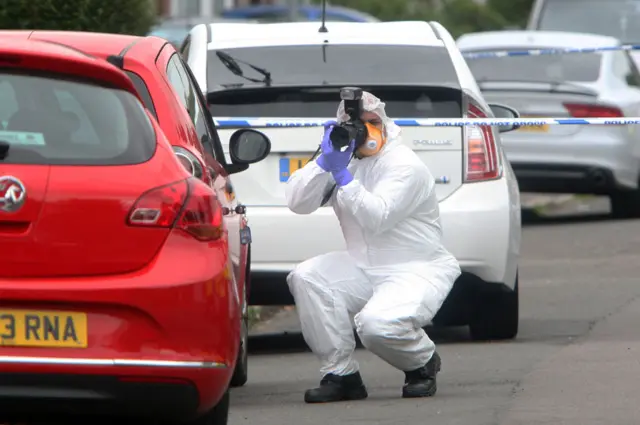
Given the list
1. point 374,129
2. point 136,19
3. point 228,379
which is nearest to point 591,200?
point 136,19

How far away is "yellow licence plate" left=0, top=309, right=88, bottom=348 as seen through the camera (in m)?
5.50

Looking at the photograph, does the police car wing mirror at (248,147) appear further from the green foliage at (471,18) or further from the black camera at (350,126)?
the green foliage at (471,18)

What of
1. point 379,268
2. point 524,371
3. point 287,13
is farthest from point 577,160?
point 287,13

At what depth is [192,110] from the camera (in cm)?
705

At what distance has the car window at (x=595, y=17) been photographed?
21.4 meters

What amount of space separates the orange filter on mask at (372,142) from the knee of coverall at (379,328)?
26.7 inches

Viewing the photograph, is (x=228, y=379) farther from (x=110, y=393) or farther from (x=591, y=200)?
(x=591, y=200)

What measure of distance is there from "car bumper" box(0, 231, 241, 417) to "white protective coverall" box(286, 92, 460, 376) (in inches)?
69.4

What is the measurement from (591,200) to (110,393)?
13335 millimetres

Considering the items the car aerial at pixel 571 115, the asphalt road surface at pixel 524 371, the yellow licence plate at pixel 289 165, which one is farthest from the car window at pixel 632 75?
the yellow licence plate at pixel 289 165

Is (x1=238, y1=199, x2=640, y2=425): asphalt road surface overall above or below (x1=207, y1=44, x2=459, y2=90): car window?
below

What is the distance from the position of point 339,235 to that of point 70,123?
310 centimetres

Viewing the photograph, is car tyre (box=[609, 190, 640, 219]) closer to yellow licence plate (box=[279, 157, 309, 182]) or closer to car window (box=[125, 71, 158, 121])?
yellow licence plate (box=[279, 157, 309, 182])

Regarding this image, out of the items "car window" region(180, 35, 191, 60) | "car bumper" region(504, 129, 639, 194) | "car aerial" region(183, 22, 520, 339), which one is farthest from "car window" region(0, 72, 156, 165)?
"car bumper" region(504, 129, 639, 194)
